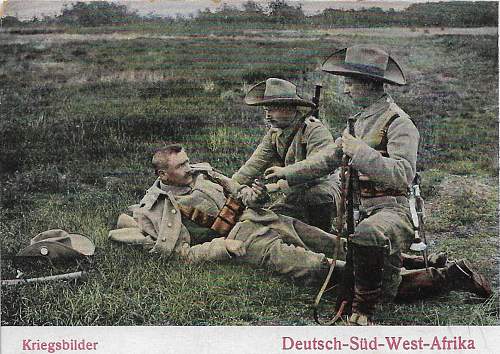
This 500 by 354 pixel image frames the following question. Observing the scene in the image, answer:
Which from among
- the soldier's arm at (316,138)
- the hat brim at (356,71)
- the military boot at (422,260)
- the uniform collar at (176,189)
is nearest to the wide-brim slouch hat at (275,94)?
the soldier's arm at (316,138)

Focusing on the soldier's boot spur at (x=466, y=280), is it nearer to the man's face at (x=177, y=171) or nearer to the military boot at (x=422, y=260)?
the military boot at (x=422, y=260)

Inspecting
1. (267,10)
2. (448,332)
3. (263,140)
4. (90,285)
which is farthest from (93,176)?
(448,332)

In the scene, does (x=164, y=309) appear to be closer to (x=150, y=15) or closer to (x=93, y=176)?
(x=93, y=176)

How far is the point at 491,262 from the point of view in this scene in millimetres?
6559

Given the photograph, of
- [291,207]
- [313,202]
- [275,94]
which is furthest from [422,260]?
[275,94]

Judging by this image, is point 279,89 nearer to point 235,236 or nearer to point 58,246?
point 235,236

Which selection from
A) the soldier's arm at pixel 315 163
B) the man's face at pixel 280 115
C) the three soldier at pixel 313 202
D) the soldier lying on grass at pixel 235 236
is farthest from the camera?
the man's face at pixel 280 115

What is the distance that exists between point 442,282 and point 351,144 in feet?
4.52

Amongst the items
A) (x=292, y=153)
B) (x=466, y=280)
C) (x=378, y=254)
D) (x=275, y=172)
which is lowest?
(x=466, y=280)

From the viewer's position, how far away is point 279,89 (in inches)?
255

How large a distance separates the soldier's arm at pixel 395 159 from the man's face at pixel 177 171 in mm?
1432

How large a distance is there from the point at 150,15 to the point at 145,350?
9.52 feet

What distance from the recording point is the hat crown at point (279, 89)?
6.46m

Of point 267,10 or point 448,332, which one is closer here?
point 448,332
